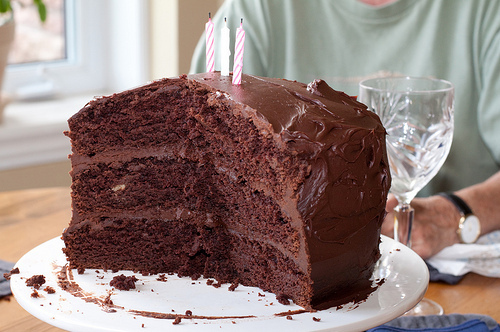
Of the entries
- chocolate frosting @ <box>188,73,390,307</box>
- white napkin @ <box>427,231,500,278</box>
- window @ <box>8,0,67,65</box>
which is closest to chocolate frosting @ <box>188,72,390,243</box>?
chocolate frosting @ <box>188,73,390,307</box>

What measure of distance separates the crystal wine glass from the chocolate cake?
130mm

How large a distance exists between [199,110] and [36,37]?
8.20 ft

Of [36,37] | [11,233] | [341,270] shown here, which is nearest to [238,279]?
[341,270]

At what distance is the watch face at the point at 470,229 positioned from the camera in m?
2.12

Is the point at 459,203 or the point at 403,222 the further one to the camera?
the point at 459,203

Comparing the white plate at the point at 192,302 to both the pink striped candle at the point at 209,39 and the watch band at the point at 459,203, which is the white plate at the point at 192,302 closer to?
the watch band at the point at 459,203

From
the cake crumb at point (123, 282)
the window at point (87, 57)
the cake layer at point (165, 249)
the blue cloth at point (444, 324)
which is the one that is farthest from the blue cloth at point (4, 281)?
the window at point (87, 57)

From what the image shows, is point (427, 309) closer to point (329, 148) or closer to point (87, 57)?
point (329, 148)

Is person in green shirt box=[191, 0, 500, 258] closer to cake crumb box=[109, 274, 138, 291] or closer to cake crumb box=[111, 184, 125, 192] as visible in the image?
cake crumb box=[111, 184, 125, 192]

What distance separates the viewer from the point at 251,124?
158 cm

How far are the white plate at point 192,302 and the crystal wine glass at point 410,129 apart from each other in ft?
0.50

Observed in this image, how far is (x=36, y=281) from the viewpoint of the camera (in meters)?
1.56

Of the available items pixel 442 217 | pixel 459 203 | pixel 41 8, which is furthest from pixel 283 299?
pixel 41 8

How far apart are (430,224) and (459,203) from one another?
0.64 ft
